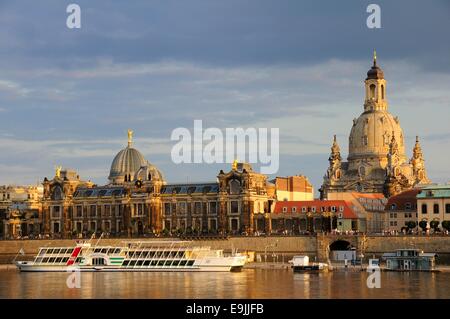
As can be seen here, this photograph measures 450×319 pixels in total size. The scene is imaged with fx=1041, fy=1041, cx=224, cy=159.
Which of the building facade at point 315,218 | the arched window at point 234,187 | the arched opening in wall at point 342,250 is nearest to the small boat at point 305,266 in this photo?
the arched opening in wall at point 342,250

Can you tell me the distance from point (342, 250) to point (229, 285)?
48761 millimetres

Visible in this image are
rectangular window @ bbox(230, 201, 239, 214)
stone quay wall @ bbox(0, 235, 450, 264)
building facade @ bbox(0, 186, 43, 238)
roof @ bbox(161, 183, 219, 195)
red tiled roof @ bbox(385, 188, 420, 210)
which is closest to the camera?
stone quay wall @ bbox(0, 235, 450, 264)

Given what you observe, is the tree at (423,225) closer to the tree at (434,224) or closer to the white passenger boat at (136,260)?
the tree at (434,224)

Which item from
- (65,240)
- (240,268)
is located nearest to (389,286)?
(240,268)

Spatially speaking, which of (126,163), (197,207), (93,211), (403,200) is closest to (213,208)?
(197,207)

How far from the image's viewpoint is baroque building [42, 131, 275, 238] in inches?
6078

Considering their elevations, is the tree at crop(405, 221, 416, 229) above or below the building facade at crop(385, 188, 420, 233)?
below

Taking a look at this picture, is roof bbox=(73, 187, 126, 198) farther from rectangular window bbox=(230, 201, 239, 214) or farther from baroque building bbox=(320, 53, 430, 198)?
baroque building bbox=(320, 53, 430, 198)

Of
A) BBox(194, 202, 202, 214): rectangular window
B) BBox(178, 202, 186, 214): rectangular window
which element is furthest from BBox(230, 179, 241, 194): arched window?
BBox(178, 202, 186, 214): rectangular window

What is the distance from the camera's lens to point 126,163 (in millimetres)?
184375

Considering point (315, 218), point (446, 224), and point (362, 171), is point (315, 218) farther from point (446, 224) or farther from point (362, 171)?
point (362, 171)

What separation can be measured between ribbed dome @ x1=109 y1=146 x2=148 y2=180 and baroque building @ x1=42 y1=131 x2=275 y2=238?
411 inches

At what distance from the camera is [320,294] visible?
8531 centimetres
